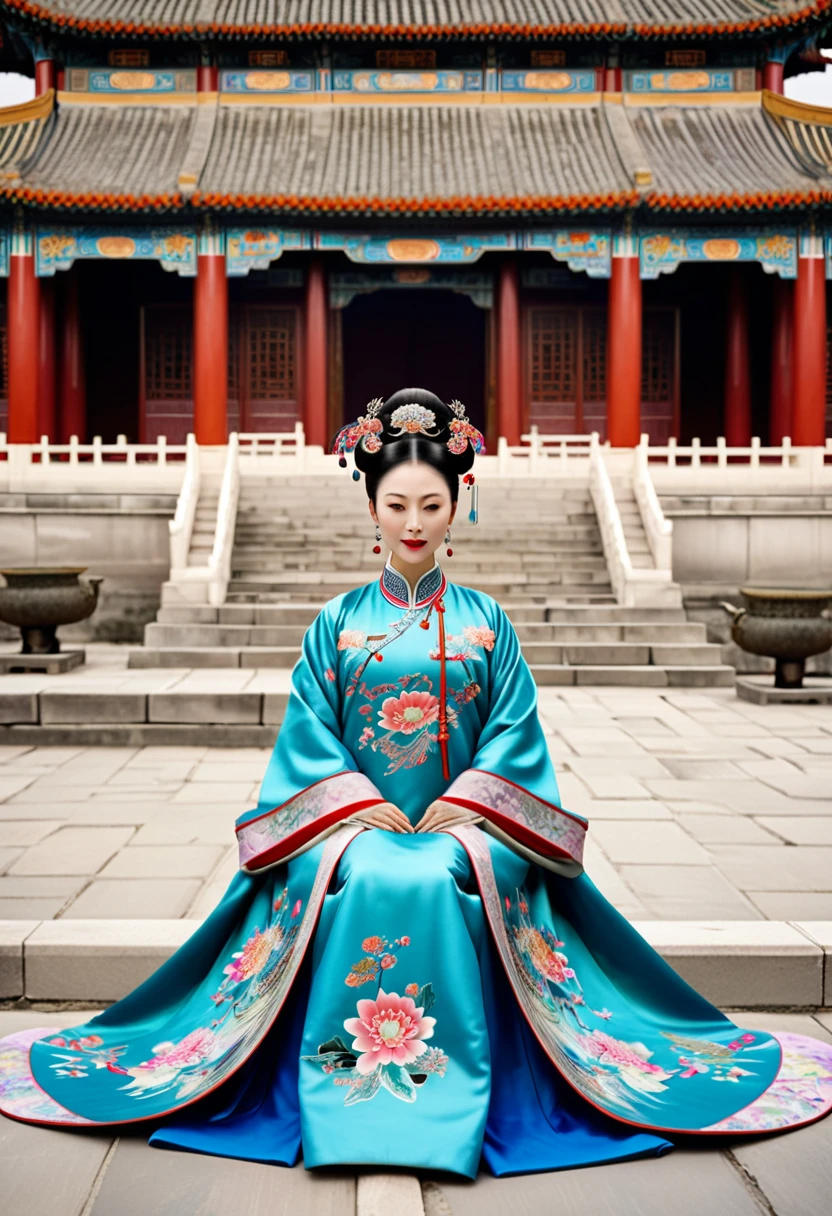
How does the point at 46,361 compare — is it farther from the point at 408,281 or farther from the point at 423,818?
the point at 423,818

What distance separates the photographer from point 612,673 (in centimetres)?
845

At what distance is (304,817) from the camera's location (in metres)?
2.30

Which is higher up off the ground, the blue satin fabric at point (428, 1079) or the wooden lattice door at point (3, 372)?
the wooden lattice door at point (3, 372)

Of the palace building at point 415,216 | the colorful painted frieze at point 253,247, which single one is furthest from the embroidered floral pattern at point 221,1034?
the colorful painted frieze at point 253,247

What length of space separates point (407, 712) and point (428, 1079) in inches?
32.0

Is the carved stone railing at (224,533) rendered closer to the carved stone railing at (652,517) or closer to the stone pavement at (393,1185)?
the carved stone railing at (652,517)

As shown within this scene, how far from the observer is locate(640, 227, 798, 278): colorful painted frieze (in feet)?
44.6

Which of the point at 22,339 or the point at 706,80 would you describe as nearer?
the point at 22,339

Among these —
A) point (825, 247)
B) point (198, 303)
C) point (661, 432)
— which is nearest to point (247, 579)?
point (198, 303)

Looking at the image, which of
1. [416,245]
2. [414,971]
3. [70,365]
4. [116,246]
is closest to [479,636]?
[414,971]

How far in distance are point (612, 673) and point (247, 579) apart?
3899 mm

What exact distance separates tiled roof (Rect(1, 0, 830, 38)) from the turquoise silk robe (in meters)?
14.4

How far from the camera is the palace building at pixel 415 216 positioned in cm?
1348

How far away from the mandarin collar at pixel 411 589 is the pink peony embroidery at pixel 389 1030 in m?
0.94
